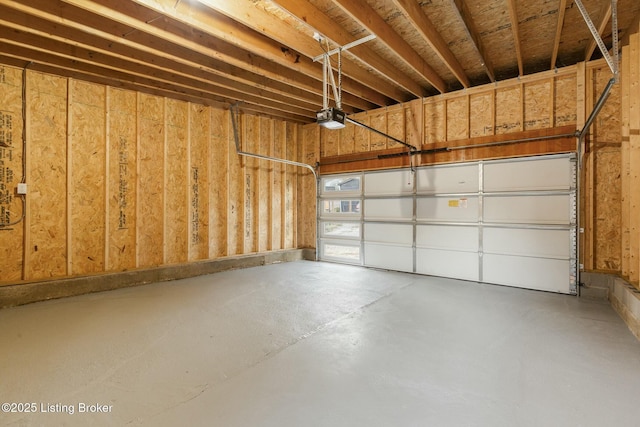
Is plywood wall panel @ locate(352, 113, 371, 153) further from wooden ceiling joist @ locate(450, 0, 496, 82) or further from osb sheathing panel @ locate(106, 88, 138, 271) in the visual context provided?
osb sheathing panel @ locate(106, 88, 138, 271)

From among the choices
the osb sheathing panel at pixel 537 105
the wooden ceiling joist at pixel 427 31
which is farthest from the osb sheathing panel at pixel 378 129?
the osb sheathing panel at pixel 537 105

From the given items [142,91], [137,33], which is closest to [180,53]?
[137,33]

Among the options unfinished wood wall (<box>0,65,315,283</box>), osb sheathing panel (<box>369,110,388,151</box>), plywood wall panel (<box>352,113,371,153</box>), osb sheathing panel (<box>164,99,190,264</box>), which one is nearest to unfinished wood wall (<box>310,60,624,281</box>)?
osb sheathing panel (<box>369,110,388,151</box>)

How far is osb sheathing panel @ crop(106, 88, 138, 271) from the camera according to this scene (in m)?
4.92

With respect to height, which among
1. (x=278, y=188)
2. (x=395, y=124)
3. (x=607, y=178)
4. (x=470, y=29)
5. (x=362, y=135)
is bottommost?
(x=607, y=178)

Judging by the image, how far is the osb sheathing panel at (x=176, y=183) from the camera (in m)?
5.50

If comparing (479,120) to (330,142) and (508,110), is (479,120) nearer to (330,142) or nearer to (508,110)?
(508,110)

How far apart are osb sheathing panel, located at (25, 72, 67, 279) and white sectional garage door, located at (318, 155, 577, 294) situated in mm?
5040

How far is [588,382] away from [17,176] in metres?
6.85

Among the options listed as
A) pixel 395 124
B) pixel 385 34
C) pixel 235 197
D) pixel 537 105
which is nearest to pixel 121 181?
pixel 235 197

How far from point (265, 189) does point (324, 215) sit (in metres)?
1.58

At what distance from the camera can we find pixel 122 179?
199 inches

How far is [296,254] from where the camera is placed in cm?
751

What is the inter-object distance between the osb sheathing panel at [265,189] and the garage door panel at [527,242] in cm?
457
